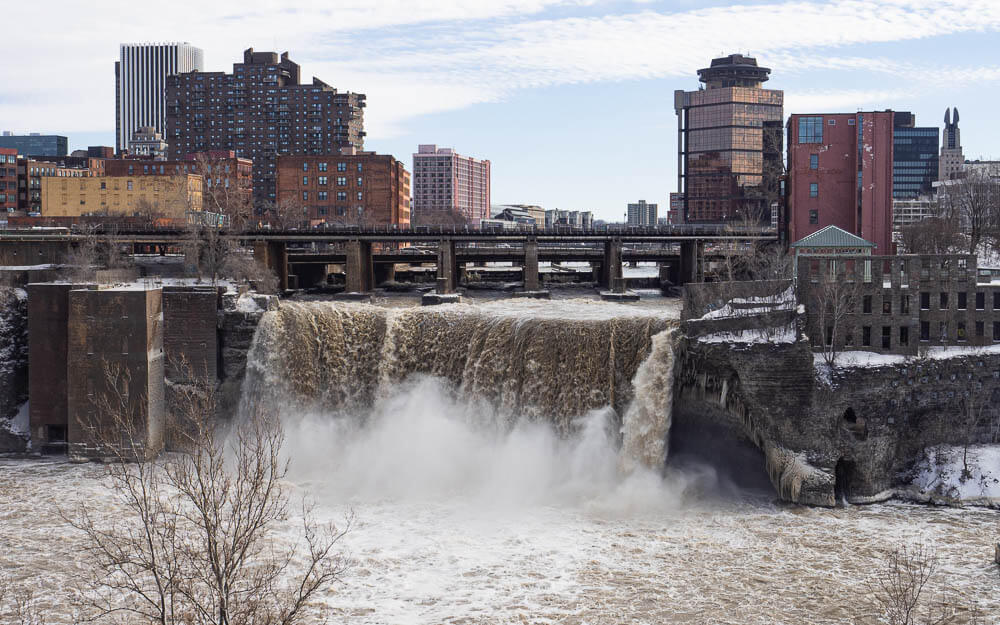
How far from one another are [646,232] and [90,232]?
4375 centimetres

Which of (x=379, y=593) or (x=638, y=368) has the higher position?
(x=638, y=368)

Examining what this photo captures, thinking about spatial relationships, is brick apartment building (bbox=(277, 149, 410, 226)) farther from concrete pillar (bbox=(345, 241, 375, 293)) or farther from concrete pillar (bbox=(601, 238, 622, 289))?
concrete pillar (bbox=(601, 238, 622, 289))

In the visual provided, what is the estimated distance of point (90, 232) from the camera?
7362 cm

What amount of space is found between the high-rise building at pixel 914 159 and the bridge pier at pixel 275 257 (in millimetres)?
157199

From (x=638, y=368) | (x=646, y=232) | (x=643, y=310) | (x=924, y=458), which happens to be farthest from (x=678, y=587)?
(x=646, y=232)

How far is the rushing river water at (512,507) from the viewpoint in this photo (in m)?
29.3

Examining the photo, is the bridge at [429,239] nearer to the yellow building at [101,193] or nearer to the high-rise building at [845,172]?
the high-rise building at [845,172]

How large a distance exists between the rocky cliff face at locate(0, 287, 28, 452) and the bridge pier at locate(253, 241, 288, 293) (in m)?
20.9

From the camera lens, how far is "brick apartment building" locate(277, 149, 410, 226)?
357 feet

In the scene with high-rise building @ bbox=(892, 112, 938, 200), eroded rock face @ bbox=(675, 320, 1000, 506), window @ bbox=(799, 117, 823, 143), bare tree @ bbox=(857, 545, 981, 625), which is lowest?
bare tree @ bbox=(857, 545, 981, 625)

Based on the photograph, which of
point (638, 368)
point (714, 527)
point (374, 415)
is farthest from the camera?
point (374, 415)

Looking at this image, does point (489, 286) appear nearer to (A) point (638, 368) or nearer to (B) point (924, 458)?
(A) point (638, 368)

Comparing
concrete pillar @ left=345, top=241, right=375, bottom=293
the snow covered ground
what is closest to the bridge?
concrete pillar @ left=345, top=241, right=375, bottom=293

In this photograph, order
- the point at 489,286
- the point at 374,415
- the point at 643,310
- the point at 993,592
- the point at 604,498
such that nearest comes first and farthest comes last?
the point at 993,592
the point at 604,498
the point at 374,415
the point at 643,310
the point at 489,286
